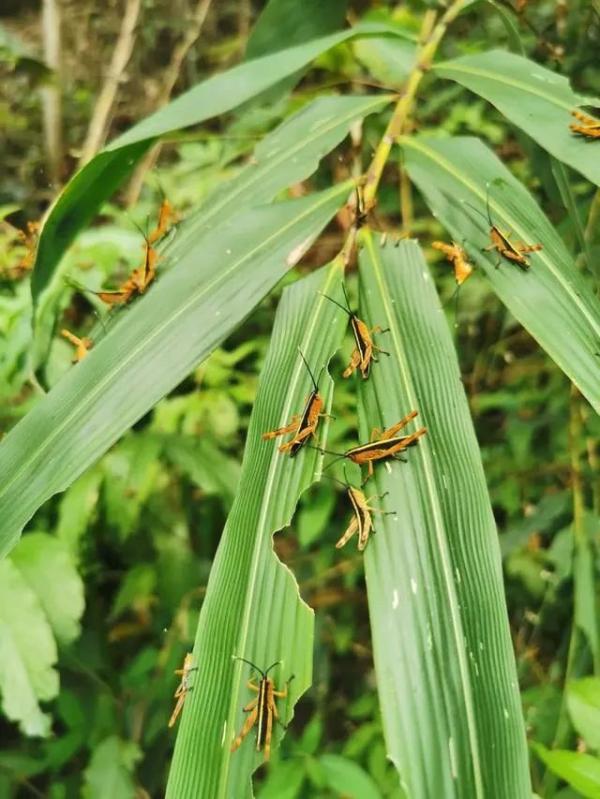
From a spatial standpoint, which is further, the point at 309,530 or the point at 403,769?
the point at 309,530

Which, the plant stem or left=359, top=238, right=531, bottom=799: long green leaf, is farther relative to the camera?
the plant stem

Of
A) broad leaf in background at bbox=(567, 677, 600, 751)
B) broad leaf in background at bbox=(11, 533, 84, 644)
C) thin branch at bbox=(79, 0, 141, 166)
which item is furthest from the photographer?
thin branch at bbox=(79, 0, 141, 166)

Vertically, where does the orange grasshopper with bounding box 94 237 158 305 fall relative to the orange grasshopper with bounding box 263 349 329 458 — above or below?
above

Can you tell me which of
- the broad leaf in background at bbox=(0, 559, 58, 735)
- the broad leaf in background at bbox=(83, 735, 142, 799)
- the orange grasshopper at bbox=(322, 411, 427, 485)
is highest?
the orange grasshopper at bbox=(322, 411, 427, 485)

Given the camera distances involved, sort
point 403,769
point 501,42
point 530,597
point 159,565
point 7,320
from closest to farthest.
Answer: point 403,769 < point 7,320 < point 159,565 < point 530,597 < point 501,42

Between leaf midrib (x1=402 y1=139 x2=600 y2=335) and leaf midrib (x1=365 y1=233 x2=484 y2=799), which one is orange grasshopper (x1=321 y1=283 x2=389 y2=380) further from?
leaf midrib (x1=402 y1=139 x2=600 y2=335)

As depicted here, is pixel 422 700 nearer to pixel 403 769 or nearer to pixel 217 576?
pixel 403 769

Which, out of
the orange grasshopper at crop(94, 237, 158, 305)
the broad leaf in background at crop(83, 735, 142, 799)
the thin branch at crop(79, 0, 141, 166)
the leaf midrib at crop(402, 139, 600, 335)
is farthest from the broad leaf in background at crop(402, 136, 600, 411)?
the thin branch at crop(79, 0, 141, 166)

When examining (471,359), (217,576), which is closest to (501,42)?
(471,359)
